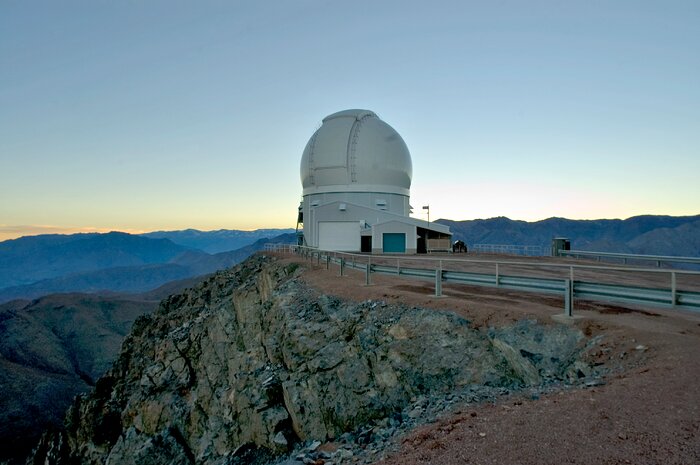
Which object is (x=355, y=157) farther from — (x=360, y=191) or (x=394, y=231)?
(x=394, y=231)

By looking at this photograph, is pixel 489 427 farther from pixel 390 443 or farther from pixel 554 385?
pixel 554 385

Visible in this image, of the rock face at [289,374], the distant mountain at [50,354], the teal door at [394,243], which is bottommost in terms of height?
the distant mountain at [50,354]

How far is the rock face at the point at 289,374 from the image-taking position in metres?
9.15

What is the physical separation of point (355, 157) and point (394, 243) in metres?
10.0

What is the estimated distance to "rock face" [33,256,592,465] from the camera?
30.0ft

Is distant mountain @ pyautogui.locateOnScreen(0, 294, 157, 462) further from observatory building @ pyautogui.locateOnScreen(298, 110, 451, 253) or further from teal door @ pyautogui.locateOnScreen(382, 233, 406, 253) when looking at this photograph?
teal door @ pyautogui.locateOnScreen(382, 233, 406, 253)

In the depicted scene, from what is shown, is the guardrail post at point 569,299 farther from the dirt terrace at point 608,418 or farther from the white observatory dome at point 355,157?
the white observatory dome at point 355,157

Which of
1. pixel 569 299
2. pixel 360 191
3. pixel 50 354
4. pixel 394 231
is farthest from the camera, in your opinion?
pixel 50 354

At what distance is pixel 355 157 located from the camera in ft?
143

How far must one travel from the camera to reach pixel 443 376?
9000 mm

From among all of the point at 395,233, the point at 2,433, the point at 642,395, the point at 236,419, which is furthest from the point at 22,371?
the point at 642,395

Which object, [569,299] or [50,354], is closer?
[569,299]

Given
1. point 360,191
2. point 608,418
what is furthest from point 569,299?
point 360,191

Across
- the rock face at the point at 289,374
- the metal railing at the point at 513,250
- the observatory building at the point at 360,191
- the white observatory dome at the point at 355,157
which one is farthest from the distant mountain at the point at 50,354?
the metal railing at the point at 513,250
